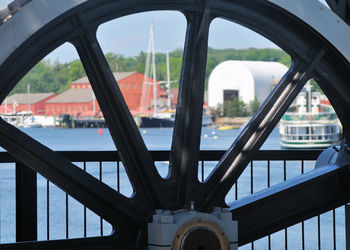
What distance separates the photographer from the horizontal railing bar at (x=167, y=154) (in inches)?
167

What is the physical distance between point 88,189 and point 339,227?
2645cm

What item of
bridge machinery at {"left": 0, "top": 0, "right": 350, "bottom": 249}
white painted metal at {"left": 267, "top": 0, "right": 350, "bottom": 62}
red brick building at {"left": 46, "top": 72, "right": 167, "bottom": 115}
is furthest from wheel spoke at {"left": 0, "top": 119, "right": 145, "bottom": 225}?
red brick building at {"left": 46, "top": 72, "right": 167, "bottom": 115}

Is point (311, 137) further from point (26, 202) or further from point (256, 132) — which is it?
point (256, 132)

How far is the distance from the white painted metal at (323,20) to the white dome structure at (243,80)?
5606cm

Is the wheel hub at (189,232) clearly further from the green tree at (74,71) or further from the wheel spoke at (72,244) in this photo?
the green tree at (74,71)

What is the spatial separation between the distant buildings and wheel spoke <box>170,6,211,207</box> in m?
61.4

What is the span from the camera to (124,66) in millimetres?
73938

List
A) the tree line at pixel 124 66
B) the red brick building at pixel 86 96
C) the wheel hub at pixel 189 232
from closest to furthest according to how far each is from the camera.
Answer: the wheel hub at pixel 189 232 < the red brick building at pixel 86 96 < the tree line at pixel 124 66

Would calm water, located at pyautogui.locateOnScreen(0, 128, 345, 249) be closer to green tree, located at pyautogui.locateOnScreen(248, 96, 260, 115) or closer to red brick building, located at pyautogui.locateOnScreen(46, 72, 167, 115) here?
red brick building, located at pyautogui.locateOnScreen(46, 72, 167, 115)

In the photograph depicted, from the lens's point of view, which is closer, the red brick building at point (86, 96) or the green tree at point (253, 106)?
the green tree at point (253, 106)

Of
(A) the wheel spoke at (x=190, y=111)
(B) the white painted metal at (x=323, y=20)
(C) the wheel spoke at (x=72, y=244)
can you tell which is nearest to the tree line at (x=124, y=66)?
(B) the white painted metal at (x=323, y=20)

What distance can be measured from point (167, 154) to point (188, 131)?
3.91 feet

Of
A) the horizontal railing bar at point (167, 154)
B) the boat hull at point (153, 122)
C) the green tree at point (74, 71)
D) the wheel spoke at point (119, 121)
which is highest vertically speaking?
the green tree at point (74, 71)

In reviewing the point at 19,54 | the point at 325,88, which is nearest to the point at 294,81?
the point at 325,88
